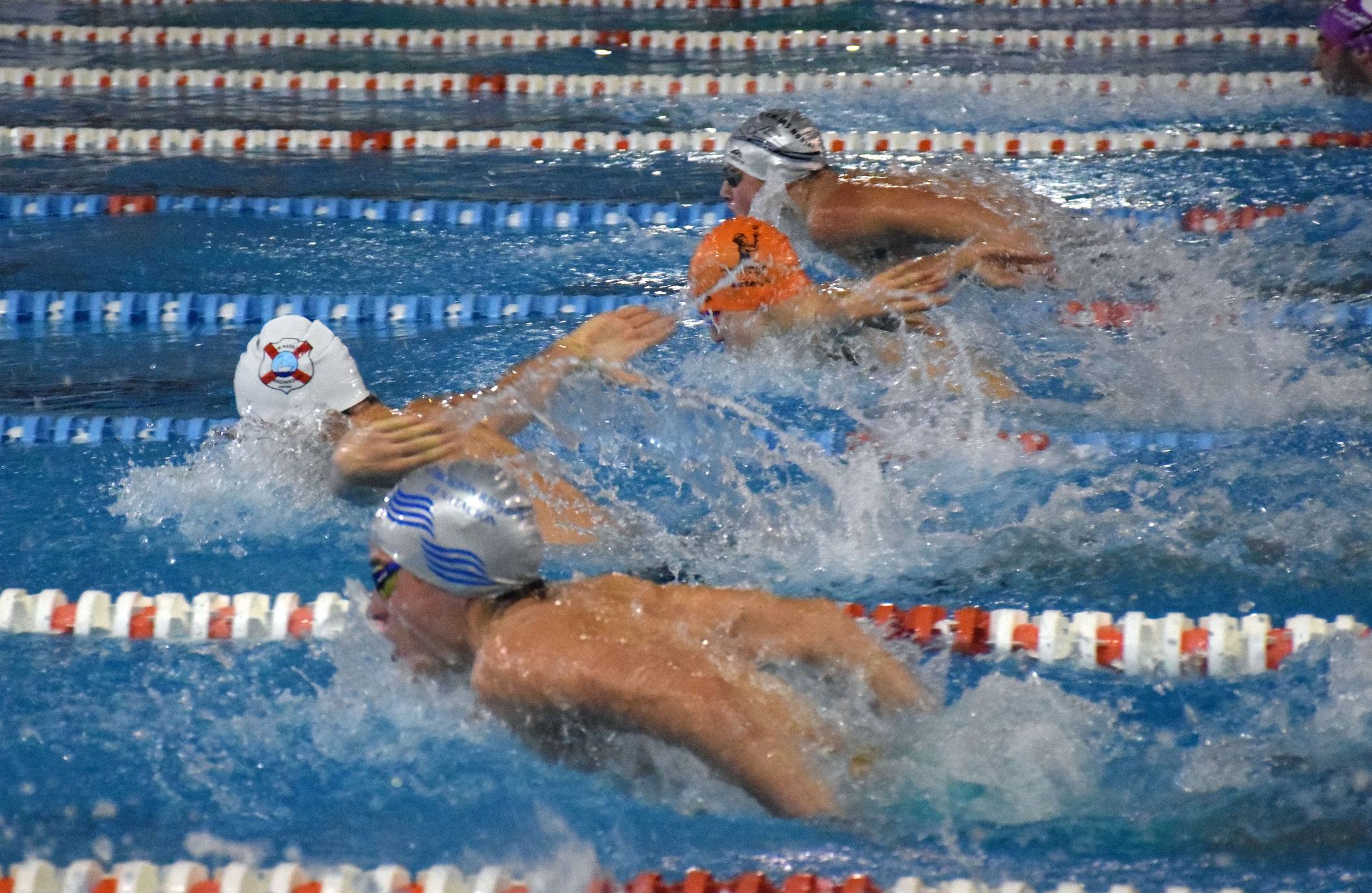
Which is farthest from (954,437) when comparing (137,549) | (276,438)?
(137,549)

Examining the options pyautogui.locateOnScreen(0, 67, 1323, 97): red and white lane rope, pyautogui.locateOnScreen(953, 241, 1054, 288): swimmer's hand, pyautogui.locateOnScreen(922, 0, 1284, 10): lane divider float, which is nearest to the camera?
pyautogui.locateOnScreen(953, 241, 1054, 288): swimmer's hand

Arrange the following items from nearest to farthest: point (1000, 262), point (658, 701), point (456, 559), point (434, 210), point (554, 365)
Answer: point (658, 701) → point (456, 559) → point (554, 365) → point (1000, 262) → point (434, 210)

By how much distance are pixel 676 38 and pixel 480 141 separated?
1.74m

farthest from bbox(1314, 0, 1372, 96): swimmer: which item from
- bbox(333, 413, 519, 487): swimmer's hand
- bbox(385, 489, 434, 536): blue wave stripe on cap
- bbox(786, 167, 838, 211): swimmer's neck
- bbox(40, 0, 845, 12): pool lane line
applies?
bbox(385, 489, 434, 536): blue wave stripe on cap

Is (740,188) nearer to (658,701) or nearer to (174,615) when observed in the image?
(174,615)

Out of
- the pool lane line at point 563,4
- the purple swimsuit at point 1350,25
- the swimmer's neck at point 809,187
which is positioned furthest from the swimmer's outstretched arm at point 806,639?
the pool lane line at point 563,4

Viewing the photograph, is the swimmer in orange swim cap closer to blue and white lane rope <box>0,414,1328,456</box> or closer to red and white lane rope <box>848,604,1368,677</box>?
blue and white lane rope <box>0,414,1328,456</box>

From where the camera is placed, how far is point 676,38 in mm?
7934

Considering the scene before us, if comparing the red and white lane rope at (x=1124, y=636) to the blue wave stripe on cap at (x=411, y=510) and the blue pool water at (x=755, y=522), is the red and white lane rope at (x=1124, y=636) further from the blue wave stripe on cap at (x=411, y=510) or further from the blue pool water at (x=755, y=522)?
the blue wave stripe on cap at (x=411, y=510)

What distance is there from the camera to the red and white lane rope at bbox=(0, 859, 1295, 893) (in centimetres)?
230

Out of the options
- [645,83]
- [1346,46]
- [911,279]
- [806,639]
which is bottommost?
[806,639]

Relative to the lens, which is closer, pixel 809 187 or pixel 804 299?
pixel 804 299

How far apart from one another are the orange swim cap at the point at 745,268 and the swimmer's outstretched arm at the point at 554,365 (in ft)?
1.42

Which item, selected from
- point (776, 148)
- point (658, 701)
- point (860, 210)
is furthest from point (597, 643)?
point (776, 148)
